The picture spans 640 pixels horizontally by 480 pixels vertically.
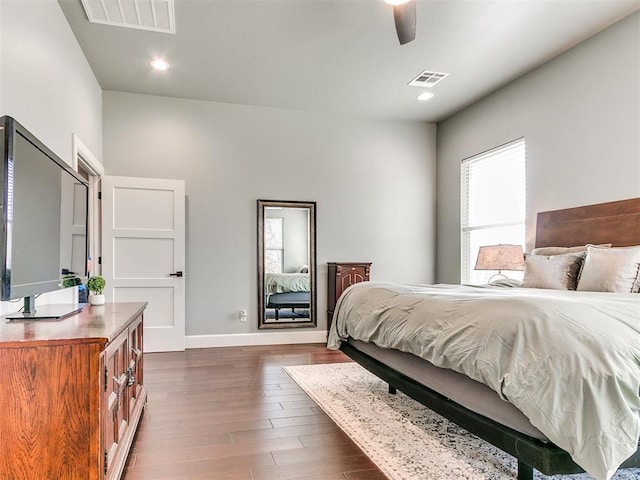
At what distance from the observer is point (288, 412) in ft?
9.29

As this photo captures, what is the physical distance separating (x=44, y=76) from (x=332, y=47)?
90.9 inches

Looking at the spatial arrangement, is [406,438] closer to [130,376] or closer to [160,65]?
[130,376]

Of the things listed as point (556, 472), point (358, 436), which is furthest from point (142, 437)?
point (556, 472)

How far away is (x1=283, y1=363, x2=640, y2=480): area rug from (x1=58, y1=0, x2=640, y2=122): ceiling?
9.69 ft

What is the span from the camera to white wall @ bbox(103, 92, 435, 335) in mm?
4984

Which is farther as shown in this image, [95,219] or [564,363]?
[95,219]

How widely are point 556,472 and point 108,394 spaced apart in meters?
1.72

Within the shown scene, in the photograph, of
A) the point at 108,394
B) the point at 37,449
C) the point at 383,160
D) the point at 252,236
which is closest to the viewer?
the point at 37,449

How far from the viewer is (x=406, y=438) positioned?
7.74 feet

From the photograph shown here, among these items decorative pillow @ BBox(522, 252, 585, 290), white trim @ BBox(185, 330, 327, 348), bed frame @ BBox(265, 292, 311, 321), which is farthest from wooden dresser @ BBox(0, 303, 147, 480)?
bed frame @ BBox(265, 292, 311, 321)

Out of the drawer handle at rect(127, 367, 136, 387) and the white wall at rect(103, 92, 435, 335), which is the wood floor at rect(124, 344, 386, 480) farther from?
the white wall at rect(103, 92, 435, 335)

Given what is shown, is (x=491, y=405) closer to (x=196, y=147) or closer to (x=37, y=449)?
(x=37, y=449)

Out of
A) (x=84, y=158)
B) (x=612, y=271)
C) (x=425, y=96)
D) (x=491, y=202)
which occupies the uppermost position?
(x=425, y=96)

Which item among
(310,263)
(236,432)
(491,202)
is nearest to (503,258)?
(491,202)
